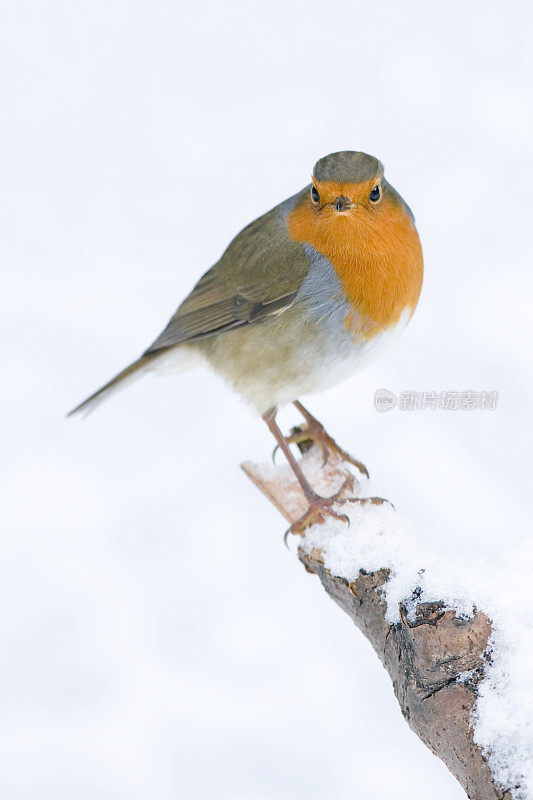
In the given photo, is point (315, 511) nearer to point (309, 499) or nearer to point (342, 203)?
point (309, 499)

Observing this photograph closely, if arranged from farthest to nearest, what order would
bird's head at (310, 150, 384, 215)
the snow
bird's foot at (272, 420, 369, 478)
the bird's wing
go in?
1. bird's foot at (272, 420, 369, 478)
2. the bird's wing
3. bird's head at (310, 150, 384, 215)
4. the snow

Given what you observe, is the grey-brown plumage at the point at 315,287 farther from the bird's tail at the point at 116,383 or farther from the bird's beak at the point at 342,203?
the bird's tail at the point at 116,383

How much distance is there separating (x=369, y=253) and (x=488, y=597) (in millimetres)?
1055

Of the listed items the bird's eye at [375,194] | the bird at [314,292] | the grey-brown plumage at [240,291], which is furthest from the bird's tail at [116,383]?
the bird's eye at [375,194]

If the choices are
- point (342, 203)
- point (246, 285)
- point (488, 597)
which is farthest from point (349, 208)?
point (488, 597)

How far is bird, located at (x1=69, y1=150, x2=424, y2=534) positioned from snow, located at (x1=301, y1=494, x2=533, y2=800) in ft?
0.84

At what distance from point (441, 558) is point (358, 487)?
26.1 inches

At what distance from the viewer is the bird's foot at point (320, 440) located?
3.30 m

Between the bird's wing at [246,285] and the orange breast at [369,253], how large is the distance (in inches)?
4.0

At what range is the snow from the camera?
6.69 feet

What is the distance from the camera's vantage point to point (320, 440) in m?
3.33

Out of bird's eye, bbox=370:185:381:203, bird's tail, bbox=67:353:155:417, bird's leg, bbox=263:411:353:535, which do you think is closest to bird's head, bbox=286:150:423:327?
bird's eye, bbox=370:185:381:203

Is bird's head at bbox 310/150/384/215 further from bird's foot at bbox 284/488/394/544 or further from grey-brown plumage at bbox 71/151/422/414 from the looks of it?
bird's foot at bbox 284/488/394/544

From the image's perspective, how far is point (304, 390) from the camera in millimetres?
2930
